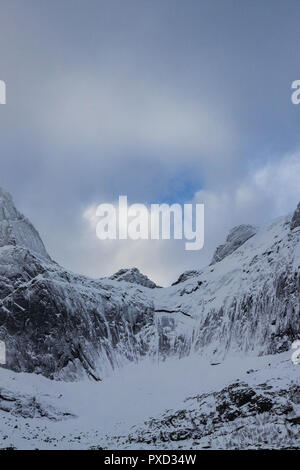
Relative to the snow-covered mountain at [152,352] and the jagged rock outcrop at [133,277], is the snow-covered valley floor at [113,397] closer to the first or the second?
the snow-covered mountain at [152,352]

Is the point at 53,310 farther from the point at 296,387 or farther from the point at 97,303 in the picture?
the point at 296,387

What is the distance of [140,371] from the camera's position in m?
84.2

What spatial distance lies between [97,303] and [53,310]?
11685 millimetres

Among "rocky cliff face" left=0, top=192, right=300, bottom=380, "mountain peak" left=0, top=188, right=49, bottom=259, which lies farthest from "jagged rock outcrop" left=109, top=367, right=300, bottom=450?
"mountain peak" left=0, top=188, right=49, bottom=259

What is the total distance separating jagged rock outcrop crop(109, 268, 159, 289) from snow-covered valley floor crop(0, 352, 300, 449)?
5185cm

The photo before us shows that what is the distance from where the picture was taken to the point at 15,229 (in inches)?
4360

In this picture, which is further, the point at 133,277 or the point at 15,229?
the point at 133,277

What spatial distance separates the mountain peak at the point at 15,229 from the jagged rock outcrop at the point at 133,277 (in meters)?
24.7

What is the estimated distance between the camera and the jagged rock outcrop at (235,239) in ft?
427

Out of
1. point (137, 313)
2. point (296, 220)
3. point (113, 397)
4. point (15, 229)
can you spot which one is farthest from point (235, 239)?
point (113, 397)

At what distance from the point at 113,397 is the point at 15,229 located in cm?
5273

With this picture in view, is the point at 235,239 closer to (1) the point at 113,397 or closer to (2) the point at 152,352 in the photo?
(2) the point at 152,352
